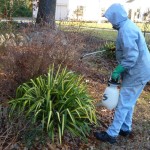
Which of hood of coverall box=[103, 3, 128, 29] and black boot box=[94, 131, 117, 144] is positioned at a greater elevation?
hood of coverall box=[103, 3, 128, 29]

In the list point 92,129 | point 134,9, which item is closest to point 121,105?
point 92,129

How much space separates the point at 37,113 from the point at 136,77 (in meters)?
1.47

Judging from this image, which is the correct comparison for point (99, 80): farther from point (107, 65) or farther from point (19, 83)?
point (19, 83)

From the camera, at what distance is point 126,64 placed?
16.3ft

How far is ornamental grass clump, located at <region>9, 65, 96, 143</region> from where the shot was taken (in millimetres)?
4945

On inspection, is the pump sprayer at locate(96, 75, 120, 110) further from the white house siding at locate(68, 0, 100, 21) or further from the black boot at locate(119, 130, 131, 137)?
the white house siding at locate(68, 0, 100, 21)

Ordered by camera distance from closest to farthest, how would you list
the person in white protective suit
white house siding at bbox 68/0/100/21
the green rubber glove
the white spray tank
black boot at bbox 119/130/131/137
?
the person in white protective suit < the green rubber glove < the white spray tank < black boot at bbox 119/130/131/137 < white house siding at bbox 68/0/100/21

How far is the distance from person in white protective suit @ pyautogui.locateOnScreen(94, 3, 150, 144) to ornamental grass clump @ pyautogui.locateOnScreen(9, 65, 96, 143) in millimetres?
381

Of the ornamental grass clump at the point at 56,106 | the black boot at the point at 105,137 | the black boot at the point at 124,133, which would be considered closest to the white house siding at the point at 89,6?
the black boot at the point at 124,133

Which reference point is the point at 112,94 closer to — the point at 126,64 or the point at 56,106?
the point at 126,64

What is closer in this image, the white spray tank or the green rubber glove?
the green rubber glove

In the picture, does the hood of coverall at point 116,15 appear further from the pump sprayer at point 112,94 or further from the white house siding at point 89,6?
the white house siding at point 89,6

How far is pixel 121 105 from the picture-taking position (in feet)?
17.2

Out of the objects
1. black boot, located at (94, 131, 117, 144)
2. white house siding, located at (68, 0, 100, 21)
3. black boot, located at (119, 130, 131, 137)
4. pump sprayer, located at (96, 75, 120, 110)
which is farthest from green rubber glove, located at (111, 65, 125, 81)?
white house siding, located at (68, 0, 100, 21)
